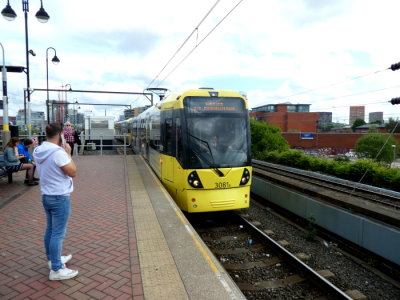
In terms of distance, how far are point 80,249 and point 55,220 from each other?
119cm

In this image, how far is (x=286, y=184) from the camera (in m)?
10.1

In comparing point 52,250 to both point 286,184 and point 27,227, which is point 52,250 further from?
point 286,184

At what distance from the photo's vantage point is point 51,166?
11.4ft

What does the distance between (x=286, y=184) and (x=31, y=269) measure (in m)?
8.00

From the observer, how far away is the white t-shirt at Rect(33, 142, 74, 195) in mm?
3457

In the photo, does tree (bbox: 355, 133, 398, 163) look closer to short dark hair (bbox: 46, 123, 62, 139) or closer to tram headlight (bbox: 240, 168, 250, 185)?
tram headlight (bbox: 240, 168, 250, 185)

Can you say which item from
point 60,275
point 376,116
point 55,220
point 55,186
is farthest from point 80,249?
point 376,116

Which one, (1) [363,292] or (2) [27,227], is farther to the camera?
(2) [27,227]

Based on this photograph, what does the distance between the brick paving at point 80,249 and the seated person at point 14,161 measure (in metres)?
0.90

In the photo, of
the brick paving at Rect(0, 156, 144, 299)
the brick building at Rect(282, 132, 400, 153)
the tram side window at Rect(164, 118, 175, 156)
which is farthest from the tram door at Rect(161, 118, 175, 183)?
the brick building at Rect(282, 132, 400, 153)

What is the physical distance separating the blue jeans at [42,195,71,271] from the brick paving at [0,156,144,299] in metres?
0.30

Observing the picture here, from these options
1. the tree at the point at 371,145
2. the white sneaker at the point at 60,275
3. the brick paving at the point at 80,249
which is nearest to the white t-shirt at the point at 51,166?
the white sneaker at the point at 60,275

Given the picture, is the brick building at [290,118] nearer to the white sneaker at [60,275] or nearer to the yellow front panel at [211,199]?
the yellow front panel at [211,199]

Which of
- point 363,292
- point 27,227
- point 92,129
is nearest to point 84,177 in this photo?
point 27,227
